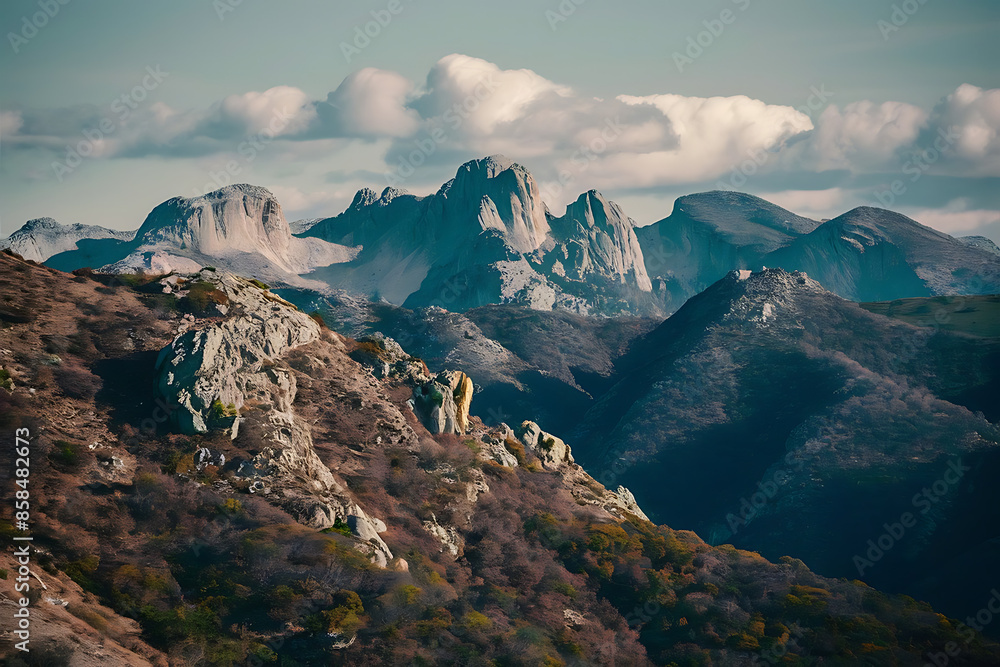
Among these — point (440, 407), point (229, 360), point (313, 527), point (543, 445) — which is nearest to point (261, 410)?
point (229, 360)

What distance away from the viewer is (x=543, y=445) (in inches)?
4788

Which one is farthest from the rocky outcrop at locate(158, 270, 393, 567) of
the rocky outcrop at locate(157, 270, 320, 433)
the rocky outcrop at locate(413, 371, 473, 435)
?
the rocky outcrop at locate(413, 371, 473, 435)

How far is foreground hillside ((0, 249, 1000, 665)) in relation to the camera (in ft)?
217

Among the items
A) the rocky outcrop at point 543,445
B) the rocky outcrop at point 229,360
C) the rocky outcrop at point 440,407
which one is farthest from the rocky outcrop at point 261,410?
the rocky outcrop at point 543,445

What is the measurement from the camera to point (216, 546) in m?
70.2

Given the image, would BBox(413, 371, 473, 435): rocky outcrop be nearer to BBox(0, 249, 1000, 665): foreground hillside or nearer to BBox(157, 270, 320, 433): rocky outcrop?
BBox(0, 249, 1000, 665): foreground hillside

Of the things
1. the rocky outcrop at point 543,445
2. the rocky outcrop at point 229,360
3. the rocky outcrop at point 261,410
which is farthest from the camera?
the rocky outcrop at point 543,445

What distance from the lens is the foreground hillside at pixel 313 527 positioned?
217 feet

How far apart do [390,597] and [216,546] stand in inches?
600

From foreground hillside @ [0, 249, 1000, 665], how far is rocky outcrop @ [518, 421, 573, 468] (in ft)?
13.7

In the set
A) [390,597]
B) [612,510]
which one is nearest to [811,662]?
[612,510]

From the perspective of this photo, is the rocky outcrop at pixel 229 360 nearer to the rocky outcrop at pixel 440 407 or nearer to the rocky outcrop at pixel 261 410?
the rocky outcrop at pixel 261 410

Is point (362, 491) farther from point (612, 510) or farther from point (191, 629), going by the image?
point (612, 510)

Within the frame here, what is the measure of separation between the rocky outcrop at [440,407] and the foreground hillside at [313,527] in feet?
1.22
